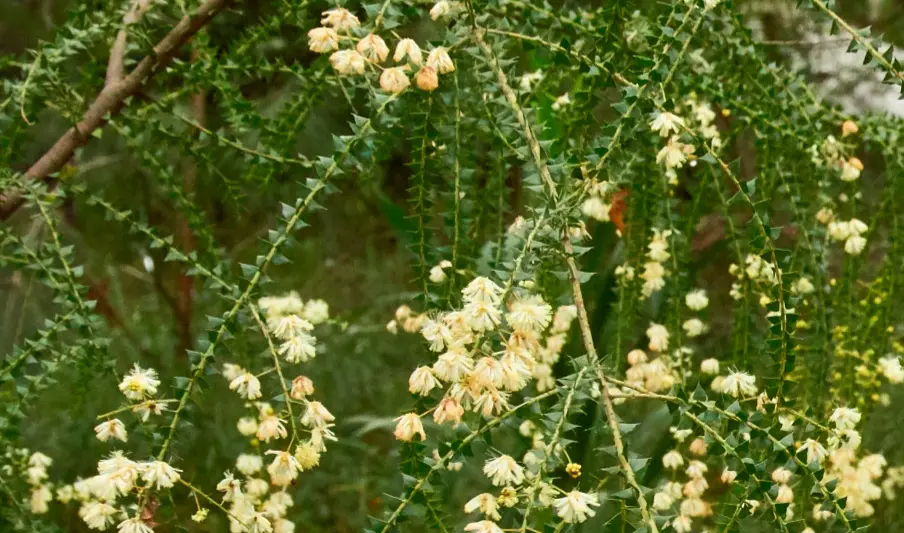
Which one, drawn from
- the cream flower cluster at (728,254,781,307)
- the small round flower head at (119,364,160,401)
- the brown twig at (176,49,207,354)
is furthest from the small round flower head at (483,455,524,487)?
the brown twig at (176,49,207,354)

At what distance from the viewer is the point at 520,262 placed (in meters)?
0.45

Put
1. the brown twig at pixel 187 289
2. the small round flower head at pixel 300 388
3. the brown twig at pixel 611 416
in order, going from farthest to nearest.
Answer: the brown twig at pixel 187 289 < the small round flower head at pixel 300 388 < the brown twig at pixel 611 416

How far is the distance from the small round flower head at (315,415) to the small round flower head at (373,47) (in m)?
0.21

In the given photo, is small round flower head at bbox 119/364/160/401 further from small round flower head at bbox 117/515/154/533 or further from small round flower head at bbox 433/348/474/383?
small round flower head at bbox 433/348/474/383

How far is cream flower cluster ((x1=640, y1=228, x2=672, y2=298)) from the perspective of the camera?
824 millimetres

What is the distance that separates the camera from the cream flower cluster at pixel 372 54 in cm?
48

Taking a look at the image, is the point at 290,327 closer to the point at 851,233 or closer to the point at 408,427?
the point at 408,427

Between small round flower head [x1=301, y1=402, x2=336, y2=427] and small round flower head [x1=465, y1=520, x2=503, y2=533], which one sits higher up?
small round flower head [x1=465, y1=520, x2=503, y2=533]

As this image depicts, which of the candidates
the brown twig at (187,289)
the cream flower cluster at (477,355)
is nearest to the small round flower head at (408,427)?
the cream flower cluster at (477,355)

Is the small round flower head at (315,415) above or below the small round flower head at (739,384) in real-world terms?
below

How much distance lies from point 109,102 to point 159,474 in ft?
1.69

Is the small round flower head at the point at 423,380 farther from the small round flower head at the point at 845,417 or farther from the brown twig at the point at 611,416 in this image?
the small round flower head at the point at 845,417

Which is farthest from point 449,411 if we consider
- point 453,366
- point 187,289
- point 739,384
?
point 187,289

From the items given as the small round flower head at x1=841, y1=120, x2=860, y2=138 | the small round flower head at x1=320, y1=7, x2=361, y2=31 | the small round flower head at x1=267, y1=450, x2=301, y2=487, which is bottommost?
the small round flower head at x1=267, y1=450, x2=301, y2=487
